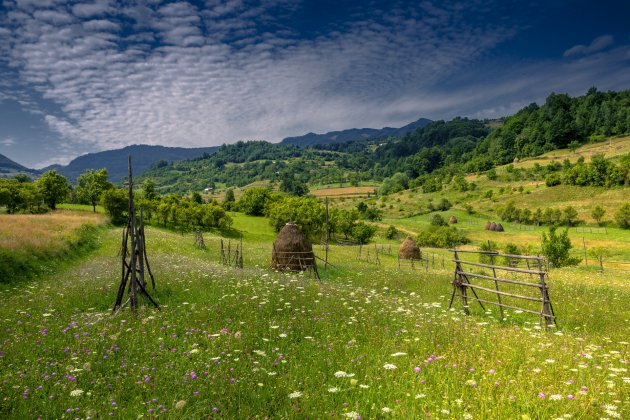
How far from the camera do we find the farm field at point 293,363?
15.5 feet

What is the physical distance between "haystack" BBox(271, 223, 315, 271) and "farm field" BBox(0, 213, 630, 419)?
10.3 metres

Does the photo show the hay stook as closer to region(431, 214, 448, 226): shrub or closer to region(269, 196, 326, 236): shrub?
region(269, 196, 326, 236): shrub

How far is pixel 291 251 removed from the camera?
21.3m

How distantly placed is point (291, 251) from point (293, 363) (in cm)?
1515

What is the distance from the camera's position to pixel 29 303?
1053 cm

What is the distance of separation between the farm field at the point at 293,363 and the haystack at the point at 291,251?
1030 cm

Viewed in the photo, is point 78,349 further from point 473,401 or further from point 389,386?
point 473,401

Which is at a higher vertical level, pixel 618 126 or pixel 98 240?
pixel 618 126

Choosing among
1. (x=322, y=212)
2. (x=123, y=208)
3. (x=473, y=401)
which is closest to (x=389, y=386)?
(x=473, y=401)

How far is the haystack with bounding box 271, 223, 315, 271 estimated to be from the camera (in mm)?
21156

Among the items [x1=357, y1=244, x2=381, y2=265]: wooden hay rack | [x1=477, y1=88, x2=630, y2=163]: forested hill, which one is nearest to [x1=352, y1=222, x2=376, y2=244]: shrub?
[x1=357, y1=244, x2=381, y2=265]: wooden hay rack

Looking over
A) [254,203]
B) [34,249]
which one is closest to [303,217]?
[254,203]

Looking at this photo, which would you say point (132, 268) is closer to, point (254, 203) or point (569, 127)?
point (254, 203)

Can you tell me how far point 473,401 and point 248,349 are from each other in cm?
409
